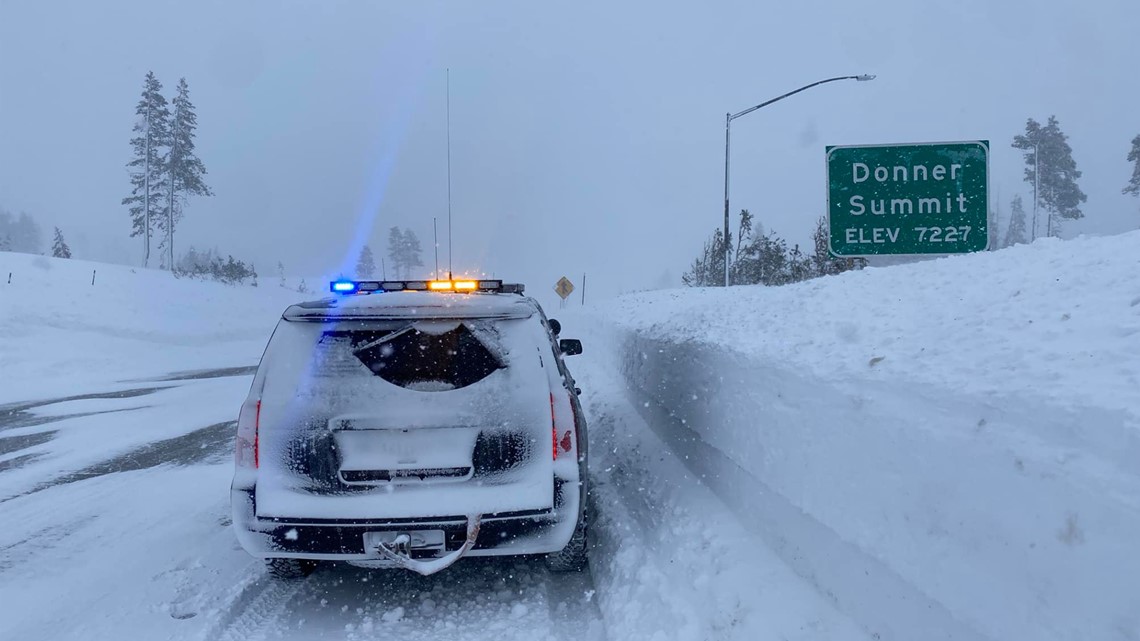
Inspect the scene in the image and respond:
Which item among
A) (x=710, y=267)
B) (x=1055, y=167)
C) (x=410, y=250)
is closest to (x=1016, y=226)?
(x=1055, y=167)

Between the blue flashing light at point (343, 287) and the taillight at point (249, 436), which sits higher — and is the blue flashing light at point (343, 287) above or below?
above

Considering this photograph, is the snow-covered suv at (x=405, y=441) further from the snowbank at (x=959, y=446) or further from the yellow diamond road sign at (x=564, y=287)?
the yellow diamond road sign at (x=564, y=287)

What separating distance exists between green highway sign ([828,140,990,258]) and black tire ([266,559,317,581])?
5083mm

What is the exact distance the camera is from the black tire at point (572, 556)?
436 centimetres

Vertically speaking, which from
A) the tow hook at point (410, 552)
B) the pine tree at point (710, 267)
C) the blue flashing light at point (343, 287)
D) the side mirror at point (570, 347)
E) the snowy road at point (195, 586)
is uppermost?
the pine tree at point (710, 267)

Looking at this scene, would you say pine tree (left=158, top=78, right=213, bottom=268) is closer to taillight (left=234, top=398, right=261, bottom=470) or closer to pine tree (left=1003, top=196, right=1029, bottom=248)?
taillight (left=234, top=398, right=261, bottom=470)

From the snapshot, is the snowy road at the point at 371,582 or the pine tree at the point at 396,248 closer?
the snowy road at the point at 371,582

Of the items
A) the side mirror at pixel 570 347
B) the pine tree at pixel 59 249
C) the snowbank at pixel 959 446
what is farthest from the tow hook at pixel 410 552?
the pine tree at pixel 59 249

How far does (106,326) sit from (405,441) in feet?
92.3

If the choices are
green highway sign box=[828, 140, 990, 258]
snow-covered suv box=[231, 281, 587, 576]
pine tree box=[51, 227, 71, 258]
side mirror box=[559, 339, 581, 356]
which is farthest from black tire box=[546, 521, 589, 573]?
pine tree box=[51, 227, 71, 258]

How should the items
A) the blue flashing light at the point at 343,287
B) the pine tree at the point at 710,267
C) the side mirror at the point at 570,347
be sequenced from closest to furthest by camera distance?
the blue flashing light at the point at 343,287
the side mirror at the point at 570,347
the pine tree at the point at 710,267

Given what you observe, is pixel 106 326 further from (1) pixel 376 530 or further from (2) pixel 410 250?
(2) pixel 410 250

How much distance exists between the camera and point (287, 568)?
4.40 metres

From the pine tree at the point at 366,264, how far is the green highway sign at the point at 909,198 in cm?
10408
